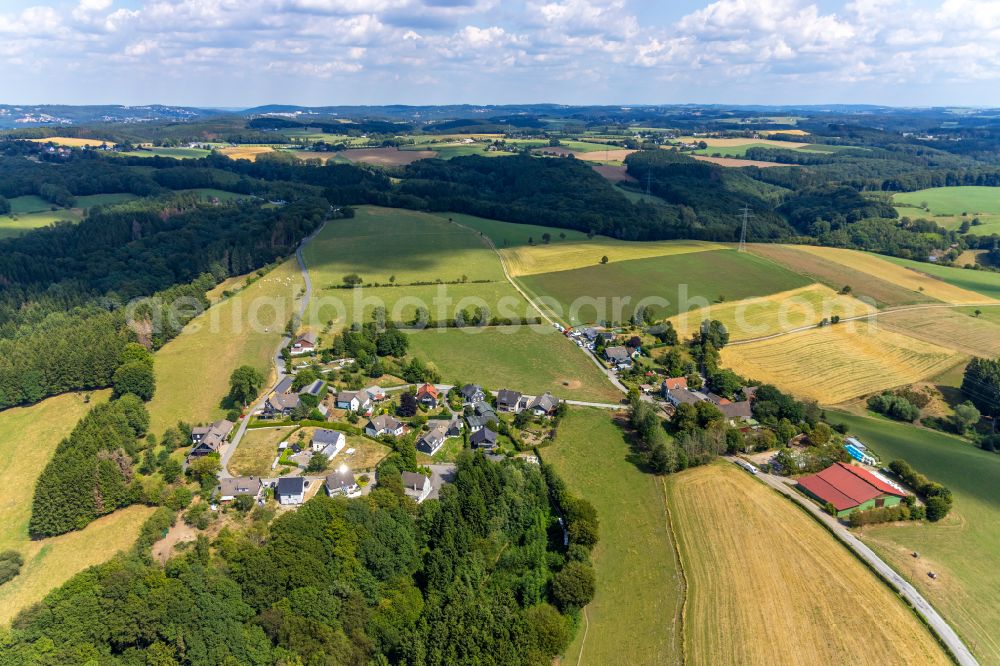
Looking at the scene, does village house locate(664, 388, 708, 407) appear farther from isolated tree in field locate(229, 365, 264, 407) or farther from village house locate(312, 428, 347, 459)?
isolated tree in field locate(229, 365, 264, 407)

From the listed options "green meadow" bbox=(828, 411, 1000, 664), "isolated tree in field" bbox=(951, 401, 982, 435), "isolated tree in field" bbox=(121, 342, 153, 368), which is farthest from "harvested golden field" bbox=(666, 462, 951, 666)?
"isolated tree in field" bbox=(121, 342, 153, 368)

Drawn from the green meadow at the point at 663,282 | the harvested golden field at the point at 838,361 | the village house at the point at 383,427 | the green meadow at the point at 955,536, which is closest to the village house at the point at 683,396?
the harvested golden field at the point at 838,361

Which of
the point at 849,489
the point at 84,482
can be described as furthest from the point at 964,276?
the point at 84,482

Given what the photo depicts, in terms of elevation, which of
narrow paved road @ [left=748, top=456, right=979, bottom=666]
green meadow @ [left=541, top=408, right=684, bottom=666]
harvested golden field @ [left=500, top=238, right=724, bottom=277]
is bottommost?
green meadow @ [left=541, top=408, right=684, bottom=666]

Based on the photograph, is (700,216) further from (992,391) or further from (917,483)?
(917,483)

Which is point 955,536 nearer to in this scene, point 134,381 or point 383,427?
point 383,427

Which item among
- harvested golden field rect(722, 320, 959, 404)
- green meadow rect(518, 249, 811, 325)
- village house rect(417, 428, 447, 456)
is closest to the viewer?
village house rect(417, 428, 447, 456)
